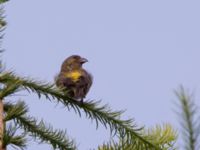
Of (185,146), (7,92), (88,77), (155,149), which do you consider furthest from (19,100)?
(88,77)

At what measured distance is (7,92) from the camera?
289 cm

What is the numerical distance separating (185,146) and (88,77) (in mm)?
4244

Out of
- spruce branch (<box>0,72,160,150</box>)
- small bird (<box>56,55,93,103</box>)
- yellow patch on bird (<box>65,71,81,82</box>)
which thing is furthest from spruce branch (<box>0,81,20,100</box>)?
yellow patch on bird (<box>65,71,81,82</box>)

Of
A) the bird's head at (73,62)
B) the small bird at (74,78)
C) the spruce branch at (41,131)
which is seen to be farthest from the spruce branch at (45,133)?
the bird's head at (73,62)

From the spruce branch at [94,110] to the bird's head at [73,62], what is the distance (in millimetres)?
2118

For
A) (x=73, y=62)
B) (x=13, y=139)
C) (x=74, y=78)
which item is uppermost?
(x=73, y=62)

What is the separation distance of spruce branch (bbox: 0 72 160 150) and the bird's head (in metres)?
2.12

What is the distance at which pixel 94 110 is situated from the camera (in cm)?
335

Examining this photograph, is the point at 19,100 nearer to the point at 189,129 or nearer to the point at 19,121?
the point at 19,121

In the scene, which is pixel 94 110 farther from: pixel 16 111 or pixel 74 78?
pixel 74 78

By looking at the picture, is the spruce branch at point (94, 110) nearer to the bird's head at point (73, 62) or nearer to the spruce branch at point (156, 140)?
the spruce branch at point (156, 140)

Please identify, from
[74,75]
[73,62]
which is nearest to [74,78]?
[74,75]

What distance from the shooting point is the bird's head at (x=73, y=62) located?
5574 mm

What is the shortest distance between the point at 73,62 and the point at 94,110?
262cm
